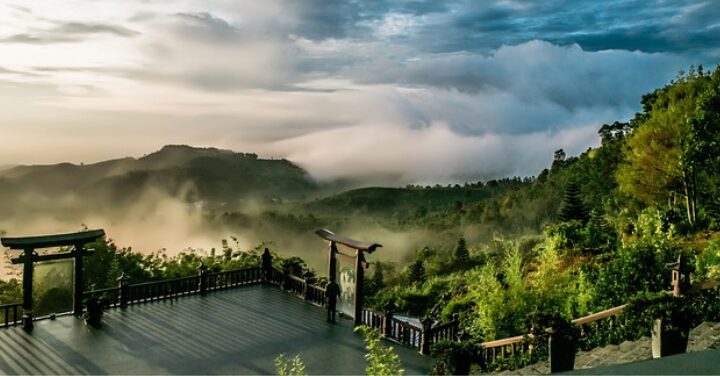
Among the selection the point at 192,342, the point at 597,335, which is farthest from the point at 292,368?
the point at 597,335

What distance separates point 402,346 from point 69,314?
25.0 feet

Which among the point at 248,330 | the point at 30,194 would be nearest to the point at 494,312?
the point at 248,330

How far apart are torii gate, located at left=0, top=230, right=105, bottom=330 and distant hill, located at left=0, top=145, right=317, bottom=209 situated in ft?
71.4

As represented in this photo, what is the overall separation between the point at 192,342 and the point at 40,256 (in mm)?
4232

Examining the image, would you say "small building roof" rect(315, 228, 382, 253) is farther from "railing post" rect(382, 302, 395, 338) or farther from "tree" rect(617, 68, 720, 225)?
"tree" rect(617, 68, 720, 225)

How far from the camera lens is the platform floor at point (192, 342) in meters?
11.6

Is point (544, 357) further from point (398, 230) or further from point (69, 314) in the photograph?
point (398, 230)

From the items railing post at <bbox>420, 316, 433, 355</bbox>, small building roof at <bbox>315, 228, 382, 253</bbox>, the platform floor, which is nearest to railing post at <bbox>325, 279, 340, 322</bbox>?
the platform floor

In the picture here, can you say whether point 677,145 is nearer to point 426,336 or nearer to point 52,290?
point 426,336

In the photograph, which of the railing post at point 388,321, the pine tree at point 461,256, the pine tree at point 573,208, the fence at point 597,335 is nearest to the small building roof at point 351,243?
the railing post at point 388,321

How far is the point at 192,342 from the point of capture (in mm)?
12836

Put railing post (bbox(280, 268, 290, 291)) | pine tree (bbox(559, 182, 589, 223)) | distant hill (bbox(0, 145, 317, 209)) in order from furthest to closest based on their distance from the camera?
distant hill (bbox(0, 145, 317, 209)) < pine tree (bbox(559, 182, 589, 223)) < railing post (bbox(280, 268, 290, 291))

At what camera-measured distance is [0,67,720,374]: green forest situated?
1277cm

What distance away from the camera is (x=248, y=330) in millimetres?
13688
